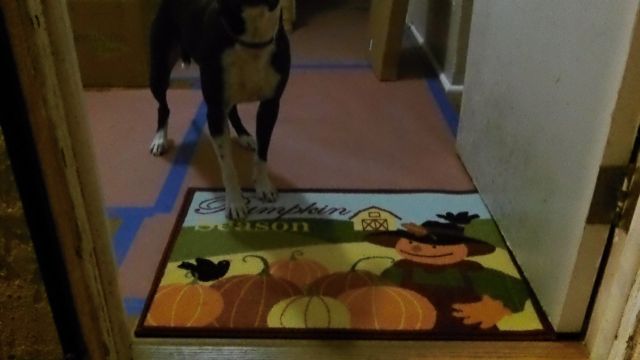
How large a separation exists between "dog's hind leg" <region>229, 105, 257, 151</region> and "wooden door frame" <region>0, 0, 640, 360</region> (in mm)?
932

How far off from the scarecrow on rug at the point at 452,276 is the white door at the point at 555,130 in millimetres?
79

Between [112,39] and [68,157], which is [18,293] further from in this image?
[112,39]

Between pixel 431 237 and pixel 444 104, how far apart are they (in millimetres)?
968

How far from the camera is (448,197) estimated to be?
1.88 metres

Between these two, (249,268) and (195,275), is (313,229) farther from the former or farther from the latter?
(195,275)

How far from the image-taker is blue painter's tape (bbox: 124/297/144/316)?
1.43m

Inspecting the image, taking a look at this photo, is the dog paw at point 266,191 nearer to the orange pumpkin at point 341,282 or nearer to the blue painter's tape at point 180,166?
the blue painter's tape at point 180,166

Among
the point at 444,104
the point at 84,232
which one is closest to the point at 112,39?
the point at 444,104

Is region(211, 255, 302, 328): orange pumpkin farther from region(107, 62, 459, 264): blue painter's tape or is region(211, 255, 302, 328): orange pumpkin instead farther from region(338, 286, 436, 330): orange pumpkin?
region(107, 62, 459, 264): blue painter's tape

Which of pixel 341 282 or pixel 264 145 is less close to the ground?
pixel 264 145

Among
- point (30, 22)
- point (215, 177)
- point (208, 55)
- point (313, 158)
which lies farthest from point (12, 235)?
point (313, 158)

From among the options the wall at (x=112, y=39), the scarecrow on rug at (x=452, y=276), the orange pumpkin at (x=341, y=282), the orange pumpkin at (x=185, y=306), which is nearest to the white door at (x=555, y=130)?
the scarecrow on rug at (x=452, y=276)

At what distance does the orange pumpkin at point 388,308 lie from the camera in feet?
4.55

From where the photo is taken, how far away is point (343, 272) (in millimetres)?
1549
